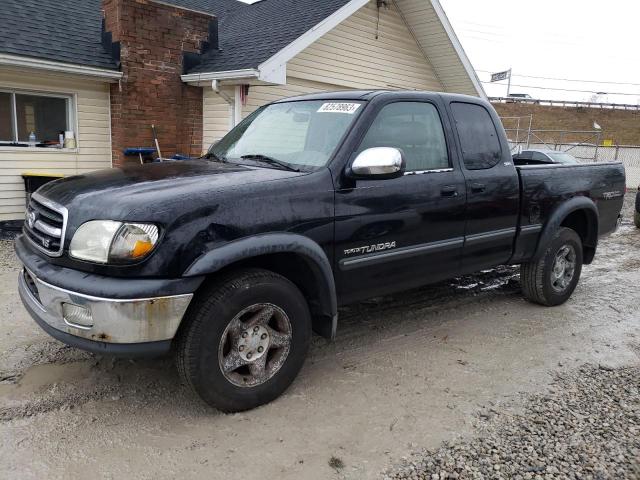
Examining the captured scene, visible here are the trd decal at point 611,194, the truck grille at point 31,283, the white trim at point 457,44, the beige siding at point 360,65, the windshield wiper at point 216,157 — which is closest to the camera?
the truck grille at point 31,283

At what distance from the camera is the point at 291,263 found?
3465 millimetres

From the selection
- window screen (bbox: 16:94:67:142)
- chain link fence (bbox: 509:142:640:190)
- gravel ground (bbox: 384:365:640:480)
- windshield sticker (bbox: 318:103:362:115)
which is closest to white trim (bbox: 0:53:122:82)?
window screen (bbox: 16:94:67:142)

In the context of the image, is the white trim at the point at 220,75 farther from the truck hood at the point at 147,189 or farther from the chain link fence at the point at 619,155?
the chain link fence at the point at 619,155

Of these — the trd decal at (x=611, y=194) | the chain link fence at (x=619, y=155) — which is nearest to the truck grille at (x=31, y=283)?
the trd decal at (x=611, y=194)

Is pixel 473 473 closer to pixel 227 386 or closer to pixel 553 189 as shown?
pixel 227 386

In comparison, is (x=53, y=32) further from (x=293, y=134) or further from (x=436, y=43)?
(x=436, y=43)

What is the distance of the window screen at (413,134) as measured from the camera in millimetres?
3857

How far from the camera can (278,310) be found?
326cm

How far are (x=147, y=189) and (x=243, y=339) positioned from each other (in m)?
1.05

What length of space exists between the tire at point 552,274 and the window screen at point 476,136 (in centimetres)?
127

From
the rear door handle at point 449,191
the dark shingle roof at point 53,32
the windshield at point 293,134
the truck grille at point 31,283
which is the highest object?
the dark shingle roof at point 53,32

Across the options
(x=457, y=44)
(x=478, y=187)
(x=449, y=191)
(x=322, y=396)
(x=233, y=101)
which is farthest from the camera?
(x=457, y=44)

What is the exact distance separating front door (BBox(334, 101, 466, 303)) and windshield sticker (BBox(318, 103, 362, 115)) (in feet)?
0.58

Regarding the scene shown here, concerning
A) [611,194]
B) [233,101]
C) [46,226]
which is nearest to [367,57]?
[233,101]
